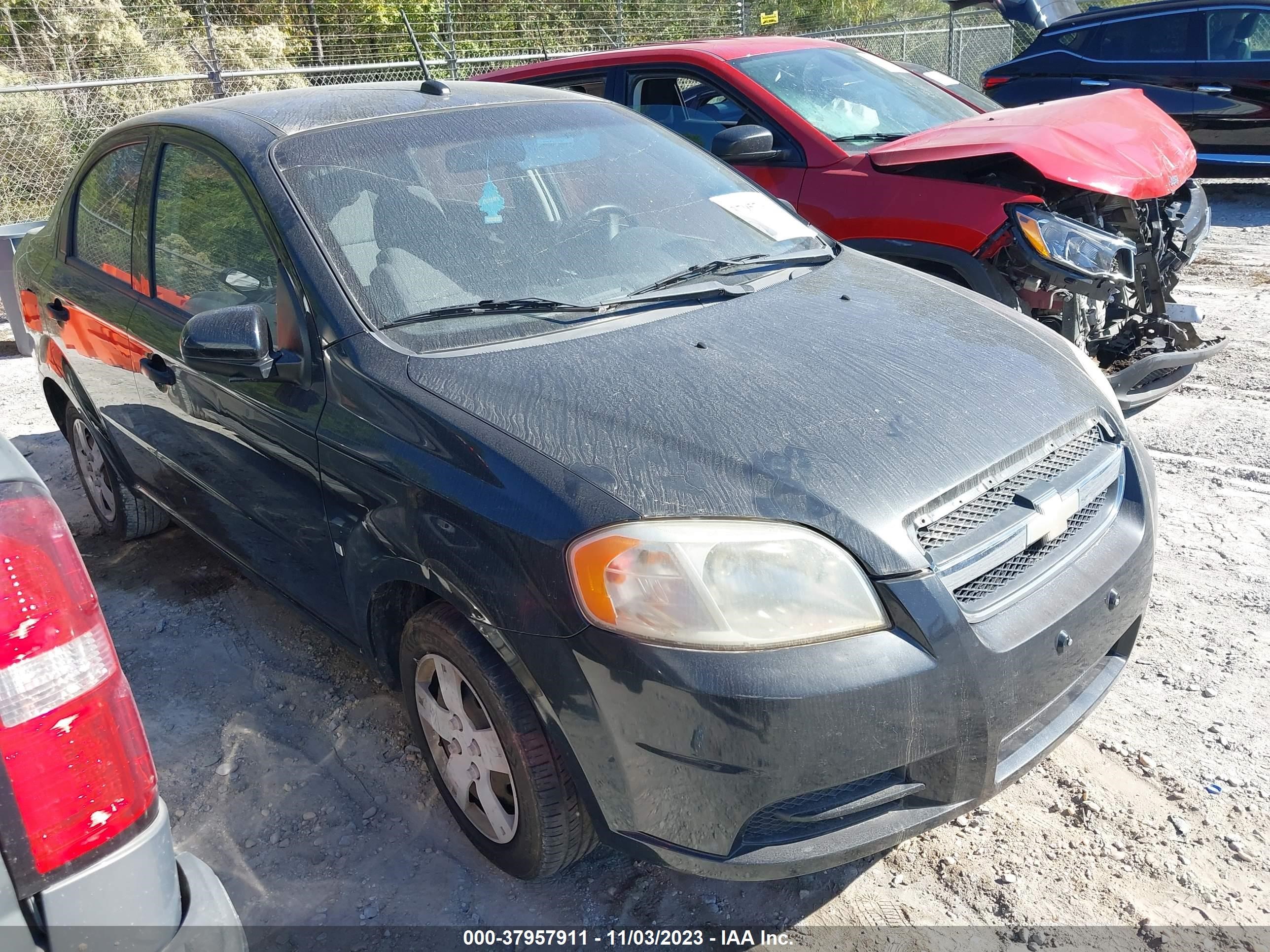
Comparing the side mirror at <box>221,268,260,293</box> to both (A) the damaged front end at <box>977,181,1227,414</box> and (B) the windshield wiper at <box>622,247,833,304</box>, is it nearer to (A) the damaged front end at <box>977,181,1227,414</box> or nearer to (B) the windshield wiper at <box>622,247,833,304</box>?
(B) the windshield wiper at <box>622,247,833,304</box>

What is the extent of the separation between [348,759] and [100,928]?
157 centimetres

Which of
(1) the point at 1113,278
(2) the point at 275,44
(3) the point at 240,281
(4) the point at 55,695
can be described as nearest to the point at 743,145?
(1) the point at 1113,278

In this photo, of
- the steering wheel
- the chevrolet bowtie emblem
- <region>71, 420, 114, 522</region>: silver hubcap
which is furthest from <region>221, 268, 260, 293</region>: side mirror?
the chevrolet bowtie emblem

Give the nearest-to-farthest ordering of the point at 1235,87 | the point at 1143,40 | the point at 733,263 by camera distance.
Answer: the point at 733,263 < the point at 1235,87 < the point at 1143,40

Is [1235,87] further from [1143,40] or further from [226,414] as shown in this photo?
[226,414]

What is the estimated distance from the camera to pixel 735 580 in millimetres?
1911

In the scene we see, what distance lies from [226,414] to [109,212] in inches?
50.8

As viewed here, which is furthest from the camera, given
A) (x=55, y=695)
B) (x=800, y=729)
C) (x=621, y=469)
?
(x=621, y=469)

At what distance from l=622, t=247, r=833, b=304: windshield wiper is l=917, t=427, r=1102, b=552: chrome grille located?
3.49 feet

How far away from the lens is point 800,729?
73.0 inches

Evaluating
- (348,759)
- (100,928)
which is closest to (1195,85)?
(348,759)

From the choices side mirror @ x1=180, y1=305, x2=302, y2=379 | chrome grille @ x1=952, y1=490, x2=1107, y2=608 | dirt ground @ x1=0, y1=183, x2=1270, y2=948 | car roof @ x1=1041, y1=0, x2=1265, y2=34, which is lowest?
dirt ground @ x1=0, y1=183, x2=1270, y2=948

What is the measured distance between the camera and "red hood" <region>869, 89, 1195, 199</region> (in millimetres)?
4102

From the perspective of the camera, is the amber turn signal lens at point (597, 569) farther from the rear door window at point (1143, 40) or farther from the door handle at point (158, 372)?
the rear door window at point (1143, 40)
